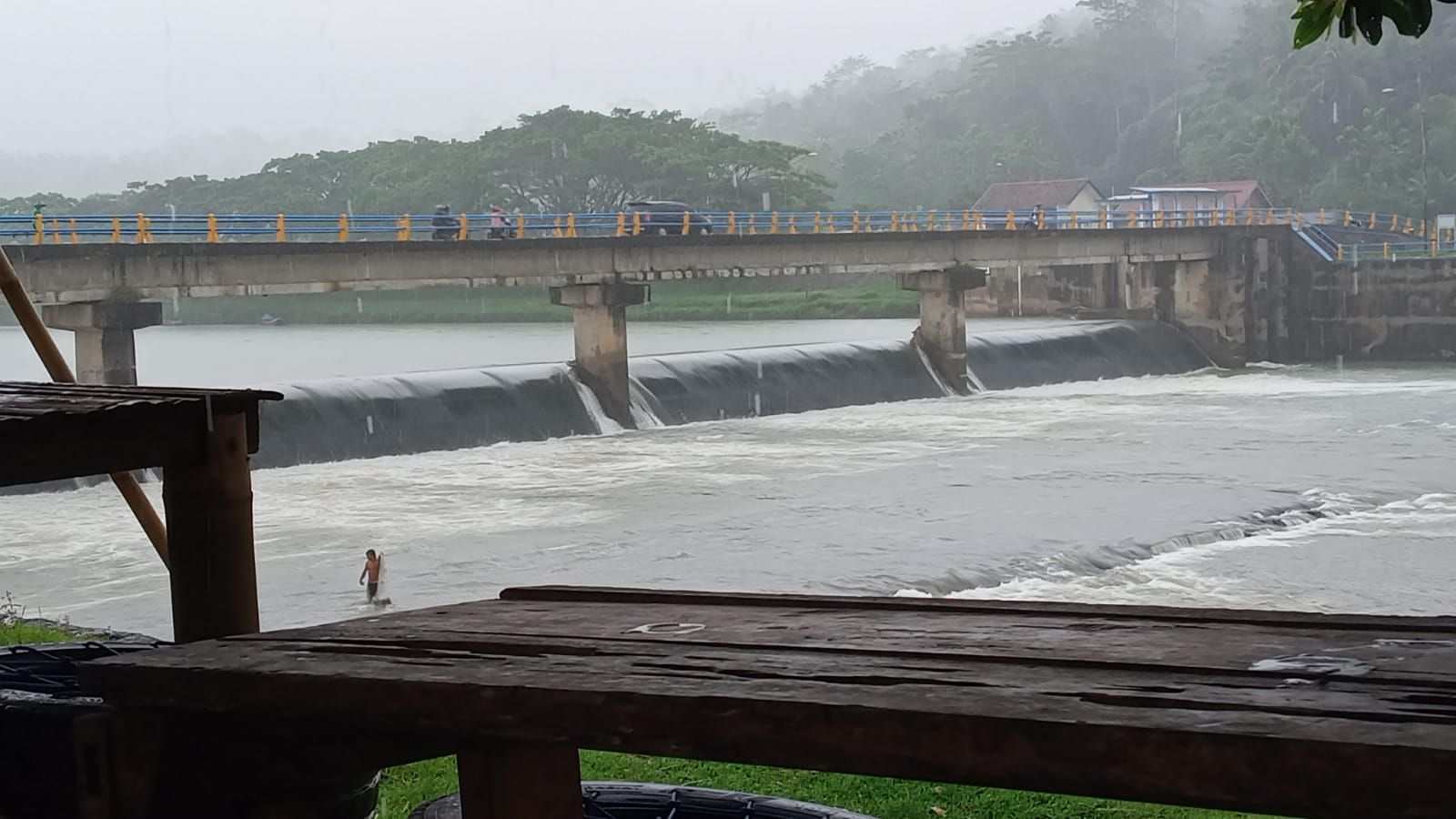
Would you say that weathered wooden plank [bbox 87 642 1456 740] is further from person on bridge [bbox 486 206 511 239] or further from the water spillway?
person on bridge [bbox 486 206 511 239]

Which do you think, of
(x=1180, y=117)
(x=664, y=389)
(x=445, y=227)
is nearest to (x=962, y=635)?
(x=445, y=227)

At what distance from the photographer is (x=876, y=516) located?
20266 mm

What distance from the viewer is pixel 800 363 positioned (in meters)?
33.8

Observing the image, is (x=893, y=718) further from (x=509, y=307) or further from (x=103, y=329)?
(x=509, y=307)

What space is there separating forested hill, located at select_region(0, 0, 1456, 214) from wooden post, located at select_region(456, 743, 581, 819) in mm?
60352

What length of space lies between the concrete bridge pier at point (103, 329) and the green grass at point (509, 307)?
108ft

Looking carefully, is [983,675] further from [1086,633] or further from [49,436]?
[49,436]

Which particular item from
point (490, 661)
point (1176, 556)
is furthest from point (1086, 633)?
point (1176, 556)

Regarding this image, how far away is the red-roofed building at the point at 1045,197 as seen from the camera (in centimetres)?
6569

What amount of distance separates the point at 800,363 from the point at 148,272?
1345 cm

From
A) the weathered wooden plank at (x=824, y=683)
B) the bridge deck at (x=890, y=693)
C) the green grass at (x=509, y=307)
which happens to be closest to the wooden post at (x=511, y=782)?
the bridge deck at (x=890, y=693)

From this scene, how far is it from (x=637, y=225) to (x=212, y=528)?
105ft

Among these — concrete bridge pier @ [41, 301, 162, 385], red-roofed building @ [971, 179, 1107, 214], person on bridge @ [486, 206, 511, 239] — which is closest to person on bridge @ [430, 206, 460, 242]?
person on bridge @ [486, 206, 511, 239]

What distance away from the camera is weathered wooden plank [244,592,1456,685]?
2.20 meters
